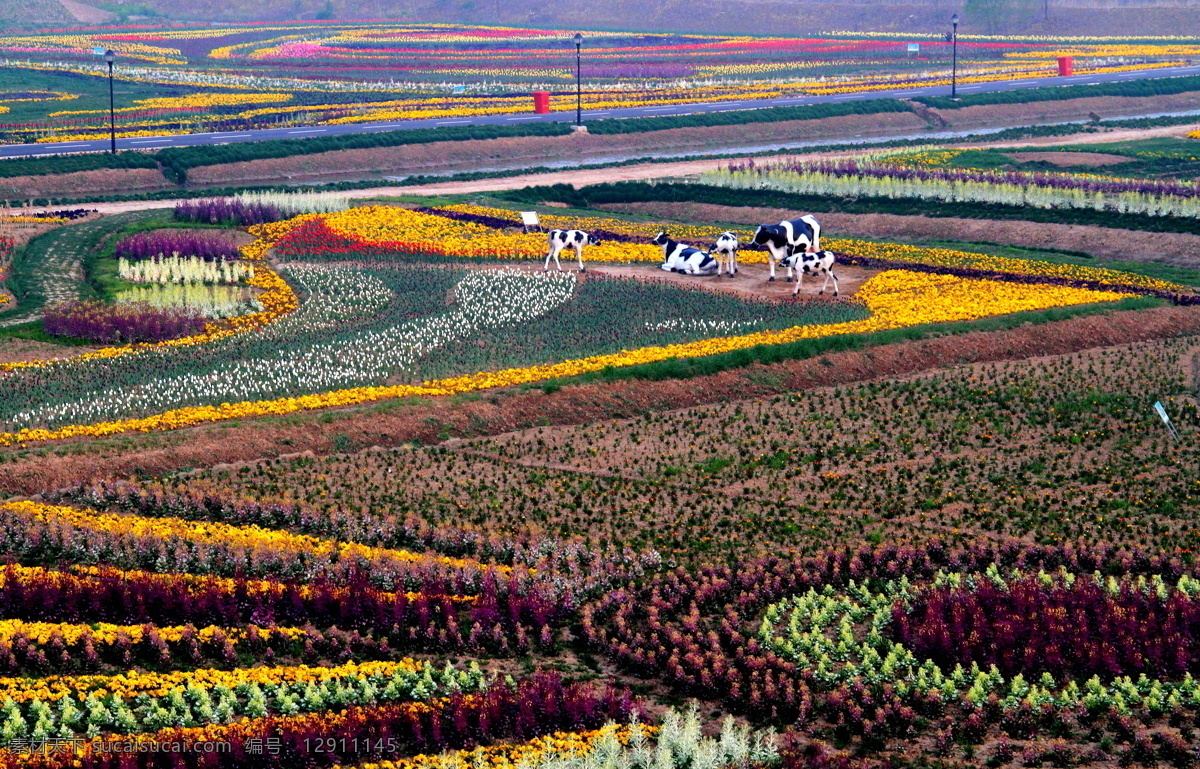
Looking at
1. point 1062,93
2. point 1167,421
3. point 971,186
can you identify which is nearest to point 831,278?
point 971,186

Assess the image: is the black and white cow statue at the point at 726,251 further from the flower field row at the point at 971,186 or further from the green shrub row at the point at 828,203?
the flower field row at the point at 971,186

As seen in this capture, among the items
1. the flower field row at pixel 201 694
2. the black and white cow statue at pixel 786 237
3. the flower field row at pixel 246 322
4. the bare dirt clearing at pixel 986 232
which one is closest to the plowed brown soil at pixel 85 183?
the flower field row at pixel 246 322

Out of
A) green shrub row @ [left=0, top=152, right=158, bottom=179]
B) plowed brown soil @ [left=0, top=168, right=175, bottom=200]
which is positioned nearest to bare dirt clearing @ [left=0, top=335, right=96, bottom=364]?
plowed brown soil @ [left=0, top=168, right=175, bottom=200]

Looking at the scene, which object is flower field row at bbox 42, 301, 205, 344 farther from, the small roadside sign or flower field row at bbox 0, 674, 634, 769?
the small roadside sign

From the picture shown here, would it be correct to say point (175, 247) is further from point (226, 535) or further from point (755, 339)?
point (226, 535)

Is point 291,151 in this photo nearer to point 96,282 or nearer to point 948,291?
point 96,282

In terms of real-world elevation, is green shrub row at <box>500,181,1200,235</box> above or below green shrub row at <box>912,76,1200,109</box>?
below

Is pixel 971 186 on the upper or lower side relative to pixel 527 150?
lower
